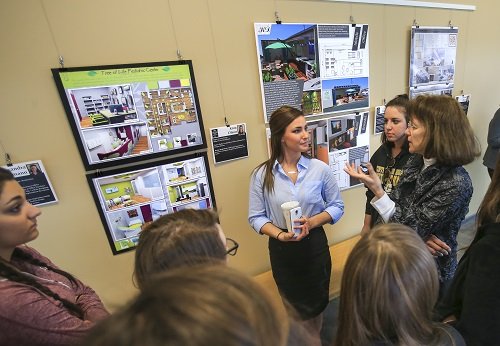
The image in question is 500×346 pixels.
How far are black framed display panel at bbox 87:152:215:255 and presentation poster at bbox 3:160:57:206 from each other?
20 cm

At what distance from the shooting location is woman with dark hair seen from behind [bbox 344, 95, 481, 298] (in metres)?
1.08

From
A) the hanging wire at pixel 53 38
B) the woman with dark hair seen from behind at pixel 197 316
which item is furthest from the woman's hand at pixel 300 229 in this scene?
the hanging wire at pixel 53 38

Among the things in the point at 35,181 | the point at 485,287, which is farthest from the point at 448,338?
the point at 35,181

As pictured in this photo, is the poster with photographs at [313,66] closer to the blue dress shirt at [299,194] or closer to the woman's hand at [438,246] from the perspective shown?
the blue dress shirt at [299,194]

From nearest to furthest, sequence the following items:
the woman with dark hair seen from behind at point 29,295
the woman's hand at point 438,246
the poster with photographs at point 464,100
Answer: the woman with dark hair seen from behind at point 29,295
the woman's hand at point 438,246
the poster with photographs at point 464,100

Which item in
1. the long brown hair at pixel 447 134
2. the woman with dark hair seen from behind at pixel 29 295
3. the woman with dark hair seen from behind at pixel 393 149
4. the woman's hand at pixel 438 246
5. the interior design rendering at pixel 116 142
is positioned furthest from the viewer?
the woman with dark hair seen from behind at pixel 393 149

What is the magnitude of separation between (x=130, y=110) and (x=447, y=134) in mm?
1612

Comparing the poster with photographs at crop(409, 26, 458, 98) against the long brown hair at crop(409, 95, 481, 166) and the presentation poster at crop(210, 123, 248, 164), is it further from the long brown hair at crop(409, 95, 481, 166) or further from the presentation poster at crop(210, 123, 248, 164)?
the presentation poster at crop(210, 123, 248, 164)

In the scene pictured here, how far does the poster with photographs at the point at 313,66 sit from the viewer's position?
5.63 feet

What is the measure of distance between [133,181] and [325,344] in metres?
1.67

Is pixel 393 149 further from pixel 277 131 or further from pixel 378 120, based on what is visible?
pixel 277 131

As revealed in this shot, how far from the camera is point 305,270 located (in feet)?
4.79

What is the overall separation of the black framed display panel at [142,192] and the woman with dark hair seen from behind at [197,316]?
4.19ft

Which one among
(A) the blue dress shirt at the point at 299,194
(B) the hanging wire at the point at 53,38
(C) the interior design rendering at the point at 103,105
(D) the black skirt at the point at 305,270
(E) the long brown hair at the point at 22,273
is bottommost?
(D) the black skirt at the point at 305,270
